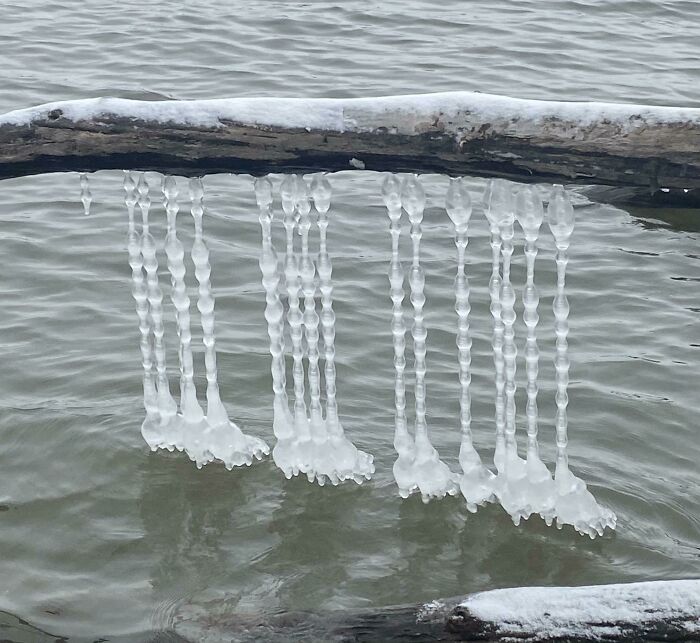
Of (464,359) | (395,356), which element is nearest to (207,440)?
(395,356)

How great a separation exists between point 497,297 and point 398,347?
0.48m

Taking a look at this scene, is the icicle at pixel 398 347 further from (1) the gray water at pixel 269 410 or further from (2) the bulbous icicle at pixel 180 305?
(2) the bulbous icicle at pixel 180 305

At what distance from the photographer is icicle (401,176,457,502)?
4672 millimetres

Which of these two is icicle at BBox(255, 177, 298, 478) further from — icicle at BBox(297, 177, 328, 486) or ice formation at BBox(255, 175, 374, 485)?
icicle at BBox(297, 177, 328, 486)

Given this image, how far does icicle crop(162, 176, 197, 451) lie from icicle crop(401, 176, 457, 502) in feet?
3.20

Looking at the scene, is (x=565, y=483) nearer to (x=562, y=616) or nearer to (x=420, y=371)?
(x=420, y=371)

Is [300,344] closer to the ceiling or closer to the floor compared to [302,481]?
closer to the ceiling

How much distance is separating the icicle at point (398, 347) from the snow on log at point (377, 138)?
16 centimetres

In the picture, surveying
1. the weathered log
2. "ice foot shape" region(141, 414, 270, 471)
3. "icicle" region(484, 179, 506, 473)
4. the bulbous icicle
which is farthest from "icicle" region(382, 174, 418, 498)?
the weathered log

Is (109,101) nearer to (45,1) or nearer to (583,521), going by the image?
(583,521)

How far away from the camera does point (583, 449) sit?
5.92m

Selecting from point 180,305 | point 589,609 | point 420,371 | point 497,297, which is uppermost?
point 497,297

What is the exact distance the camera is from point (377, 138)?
4.49 metres

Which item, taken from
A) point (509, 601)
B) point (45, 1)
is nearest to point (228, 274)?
point (509, 601)
